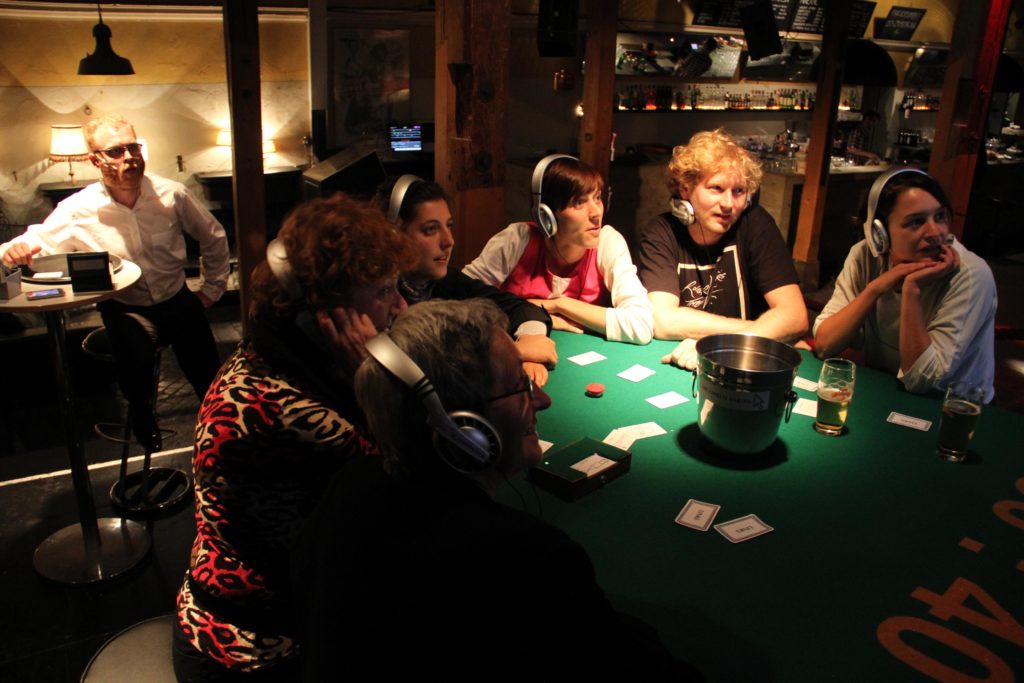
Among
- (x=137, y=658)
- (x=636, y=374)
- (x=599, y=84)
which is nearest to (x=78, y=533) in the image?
(x=137, y=658)

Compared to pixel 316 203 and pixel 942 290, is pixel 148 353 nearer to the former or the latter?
pixel 316 203

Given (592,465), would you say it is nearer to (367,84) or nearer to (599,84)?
(599,84)

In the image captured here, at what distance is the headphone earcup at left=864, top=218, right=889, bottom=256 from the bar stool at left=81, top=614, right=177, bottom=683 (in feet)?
8.09

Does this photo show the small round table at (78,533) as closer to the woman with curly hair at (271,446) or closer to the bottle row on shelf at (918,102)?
the woman with curly hair at (271,446)

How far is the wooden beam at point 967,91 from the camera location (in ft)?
17.5

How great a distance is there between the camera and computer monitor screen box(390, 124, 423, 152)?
8125 mm

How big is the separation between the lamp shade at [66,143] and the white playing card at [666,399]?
20.6 ft

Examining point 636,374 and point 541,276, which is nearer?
point 636,374

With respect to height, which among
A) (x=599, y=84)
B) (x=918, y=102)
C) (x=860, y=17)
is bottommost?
(x=599, y=84)

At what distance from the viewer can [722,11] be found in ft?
30.8

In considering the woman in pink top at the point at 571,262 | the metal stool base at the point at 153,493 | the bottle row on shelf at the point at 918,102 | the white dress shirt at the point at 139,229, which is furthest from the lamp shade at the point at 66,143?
the bottle row on shelf at the point at 918,102

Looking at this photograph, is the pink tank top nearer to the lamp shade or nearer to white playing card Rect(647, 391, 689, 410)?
white playing card Rect(647, 391, 689, 410)

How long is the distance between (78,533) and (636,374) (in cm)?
251

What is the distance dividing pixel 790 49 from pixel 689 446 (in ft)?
31.6
